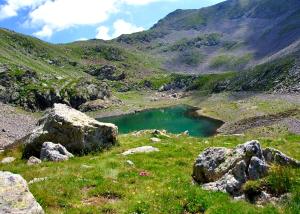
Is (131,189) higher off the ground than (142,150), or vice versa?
(131,189)

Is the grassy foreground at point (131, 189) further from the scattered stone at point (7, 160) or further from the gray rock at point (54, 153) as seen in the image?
the scattered stone at point (7, 160)

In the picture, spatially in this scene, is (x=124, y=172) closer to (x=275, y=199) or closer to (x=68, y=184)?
(x=68, y=184)

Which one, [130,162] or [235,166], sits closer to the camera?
[235,166]

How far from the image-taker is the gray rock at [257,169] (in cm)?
2117

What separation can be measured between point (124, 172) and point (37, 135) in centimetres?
1399

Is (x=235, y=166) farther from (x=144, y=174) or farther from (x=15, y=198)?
(x=15, y=198)

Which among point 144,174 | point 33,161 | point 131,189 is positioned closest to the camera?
point 131,189

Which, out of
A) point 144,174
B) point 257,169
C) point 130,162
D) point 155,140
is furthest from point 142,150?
point 257,169

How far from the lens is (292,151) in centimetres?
3703

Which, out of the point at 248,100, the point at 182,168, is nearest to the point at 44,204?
the point at 182,168

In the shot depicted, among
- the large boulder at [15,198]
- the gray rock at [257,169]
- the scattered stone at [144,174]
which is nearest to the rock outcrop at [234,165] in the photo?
the gray rock at [257,169]

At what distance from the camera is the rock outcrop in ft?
69.7

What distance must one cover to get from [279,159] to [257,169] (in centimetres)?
160

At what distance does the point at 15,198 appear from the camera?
17.0 metres
